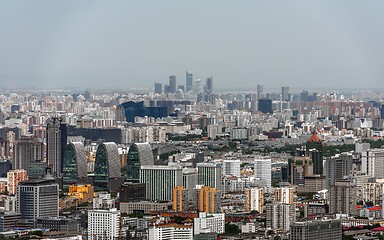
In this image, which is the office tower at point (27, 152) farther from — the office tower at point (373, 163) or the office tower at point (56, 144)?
the office tower at point (373, 163)

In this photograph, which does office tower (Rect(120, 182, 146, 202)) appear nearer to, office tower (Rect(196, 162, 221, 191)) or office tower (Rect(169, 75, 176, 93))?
office tower (Rect(196, 162, 221, 191))

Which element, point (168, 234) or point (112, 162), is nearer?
point (168, 234)

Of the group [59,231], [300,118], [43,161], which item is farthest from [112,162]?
[300,118]

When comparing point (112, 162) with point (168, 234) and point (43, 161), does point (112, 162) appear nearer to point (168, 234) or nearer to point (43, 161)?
point (43, 161)

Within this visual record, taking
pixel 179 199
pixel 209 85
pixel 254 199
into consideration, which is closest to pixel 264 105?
pixel 209 85

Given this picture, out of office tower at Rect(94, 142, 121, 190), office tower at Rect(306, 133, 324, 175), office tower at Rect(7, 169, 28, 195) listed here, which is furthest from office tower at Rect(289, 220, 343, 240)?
office tower at Rect(94, 142, 121, 190)

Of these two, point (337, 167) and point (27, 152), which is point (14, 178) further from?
point (337, 167)
